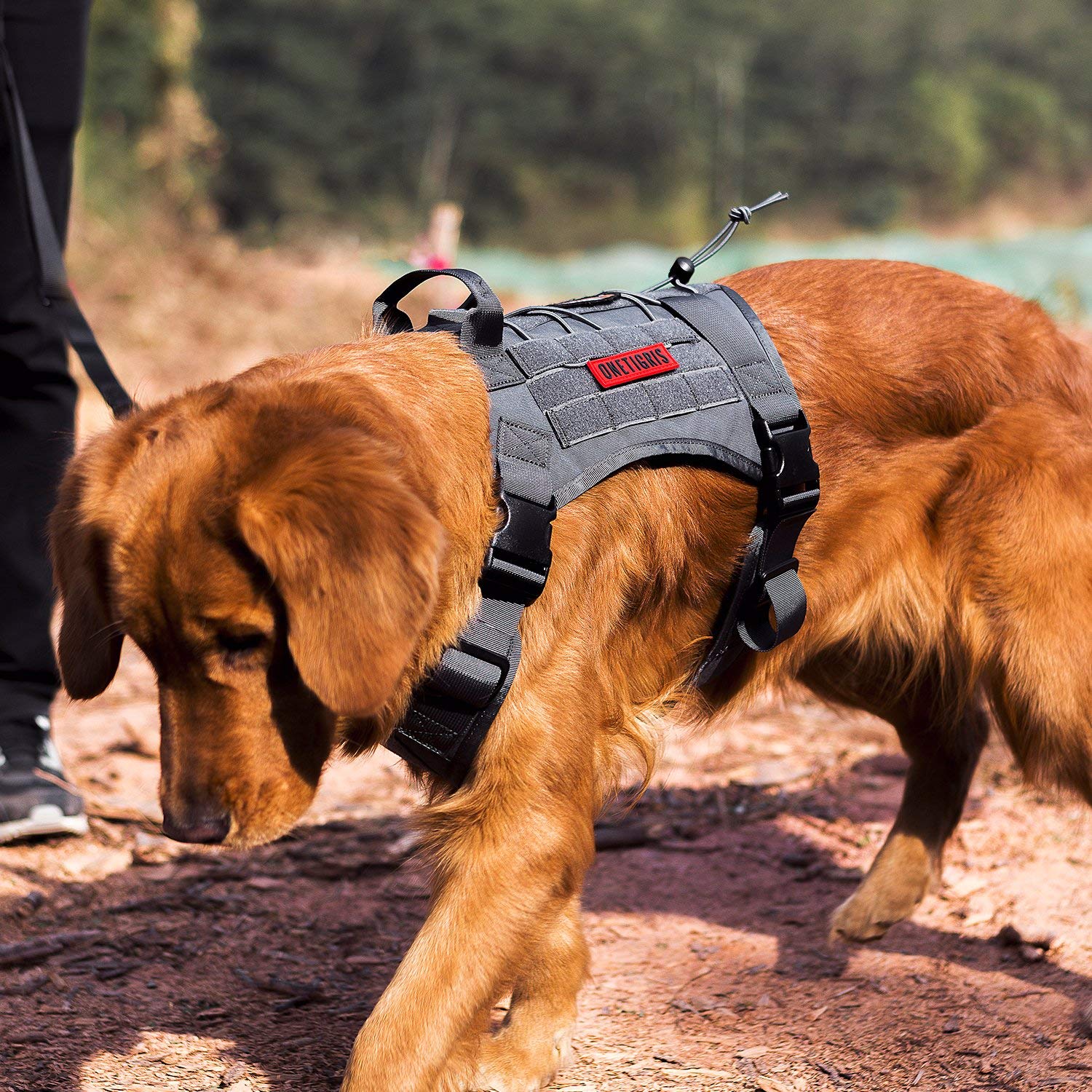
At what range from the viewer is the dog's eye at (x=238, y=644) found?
232cm

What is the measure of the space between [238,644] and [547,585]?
657 millimetres

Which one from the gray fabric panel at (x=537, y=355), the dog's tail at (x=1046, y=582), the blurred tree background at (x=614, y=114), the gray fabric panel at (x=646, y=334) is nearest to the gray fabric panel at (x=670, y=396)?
the gray fabric panel at (x=646, y=334)

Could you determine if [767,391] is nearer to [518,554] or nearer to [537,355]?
[537,355]

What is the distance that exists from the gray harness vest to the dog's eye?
0.36m

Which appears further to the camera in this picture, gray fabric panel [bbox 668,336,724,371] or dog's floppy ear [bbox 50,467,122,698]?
gray fabric panel [bbox 668,336,724,371]

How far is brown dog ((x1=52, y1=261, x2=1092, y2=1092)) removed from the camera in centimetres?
229

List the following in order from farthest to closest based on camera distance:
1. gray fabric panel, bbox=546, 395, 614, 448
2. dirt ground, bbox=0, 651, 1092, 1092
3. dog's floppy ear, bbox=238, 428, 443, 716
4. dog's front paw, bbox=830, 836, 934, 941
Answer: dog's front paw, bbox=830, 836, 934, 941 < dirt ground, bbox=0, 651, 1092, 1092 < gray fabric panel, bbox=546, 395, 614, 448 < dog's floppy ear, bbox=238, 428, 443, 716

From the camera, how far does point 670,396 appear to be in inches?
113

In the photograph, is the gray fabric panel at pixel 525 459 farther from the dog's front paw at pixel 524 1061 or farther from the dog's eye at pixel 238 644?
the dog's front paw at pixel 524 1061

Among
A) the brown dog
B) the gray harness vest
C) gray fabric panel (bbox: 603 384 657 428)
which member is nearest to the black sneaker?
the brown dog

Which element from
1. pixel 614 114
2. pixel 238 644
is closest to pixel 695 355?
pixel 238 644

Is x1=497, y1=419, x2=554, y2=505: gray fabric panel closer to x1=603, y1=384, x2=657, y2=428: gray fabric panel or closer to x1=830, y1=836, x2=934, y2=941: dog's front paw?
x1=603, y1=384, x2=657, y2=428: gray fabric panel

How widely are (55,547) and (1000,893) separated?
9.73 ft

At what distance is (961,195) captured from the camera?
45.8 metres
